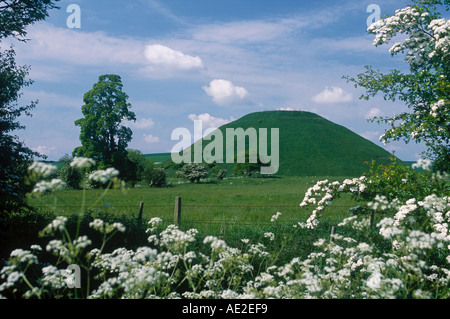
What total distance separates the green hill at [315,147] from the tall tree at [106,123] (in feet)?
151

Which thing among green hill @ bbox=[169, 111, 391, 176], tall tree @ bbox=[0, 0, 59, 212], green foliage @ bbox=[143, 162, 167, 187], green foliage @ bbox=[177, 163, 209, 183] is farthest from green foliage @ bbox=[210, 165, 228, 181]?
tall tree @ bbox=[0, 0, 59, 212]

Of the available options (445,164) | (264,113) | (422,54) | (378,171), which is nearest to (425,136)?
(445,164)

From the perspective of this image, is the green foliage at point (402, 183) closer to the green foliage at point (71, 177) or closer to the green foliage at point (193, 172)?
the green foliage at point (71, 177)

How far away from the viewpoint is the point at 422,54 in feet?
33.8

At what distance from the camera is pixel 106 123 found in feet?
112

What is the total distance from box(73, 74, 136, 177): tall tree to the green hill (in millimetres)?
45903

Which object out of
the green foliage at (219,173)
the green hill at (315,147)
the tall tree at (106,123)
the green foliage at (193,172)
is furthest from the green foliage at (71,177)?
the green hill at (315,147)

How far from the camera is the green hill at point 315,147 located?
76.2 metres

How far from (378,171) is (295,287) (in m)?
6.57

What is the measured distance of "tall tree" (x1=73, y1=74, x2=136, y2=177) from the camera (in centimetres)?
3428

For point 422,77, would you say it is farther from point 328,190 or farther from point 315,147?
point 315,147

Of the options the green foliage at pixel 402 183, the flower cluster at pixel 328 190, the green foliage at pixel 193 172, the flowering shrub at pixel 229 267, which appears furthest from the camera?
the green foliage at pixel 193 172

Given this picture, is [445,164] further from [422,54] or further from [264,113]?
[264,113]
